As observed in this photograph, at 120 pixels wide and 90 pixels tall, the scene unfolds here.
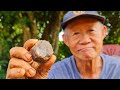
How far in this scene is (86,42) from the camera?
57.1 inches

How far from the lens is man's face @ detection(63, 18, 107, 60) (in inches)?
56.9

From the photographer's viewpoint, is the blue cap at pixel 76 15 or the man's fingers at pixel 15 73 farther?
the blue cap at pixel 76 15

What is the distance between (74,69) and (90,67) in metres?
0.10

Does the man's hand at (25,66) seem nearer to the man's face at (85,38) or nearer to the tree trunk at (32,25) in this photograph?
the man's face at (85,38)

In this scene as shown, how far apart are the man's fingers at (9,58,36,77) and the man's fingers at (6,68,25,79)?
1cm

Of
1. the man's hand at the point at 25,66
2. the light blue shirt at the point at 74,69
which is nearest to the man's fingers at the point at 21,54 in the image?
the man's hand at the point at 25,66

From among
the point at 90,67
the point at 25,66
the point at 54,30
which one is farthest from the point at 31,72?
the point at 54,30

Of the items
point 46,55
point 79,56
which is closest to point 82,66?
point 79,56

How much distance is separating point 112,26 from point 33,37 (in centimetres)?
43

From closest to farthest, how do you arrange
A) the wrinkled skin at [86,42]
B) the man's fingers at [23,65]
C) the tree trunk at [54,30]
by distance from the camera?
the man's fingers at [23,65] → the wrinkled skin at [86,42] → the tree trunk at [54,30]

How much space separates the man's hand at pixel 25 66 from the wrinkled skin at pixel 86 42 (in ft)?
0.41

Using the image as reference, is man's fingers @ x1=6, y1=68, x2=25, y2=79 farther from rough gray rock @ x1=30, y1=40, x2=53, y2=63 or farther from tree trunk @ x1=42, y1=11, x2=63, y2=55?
tree trunk @ x1=42, y1=11, x2=63, y2=55

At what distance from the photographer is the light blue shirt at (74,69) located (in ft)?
4.51
